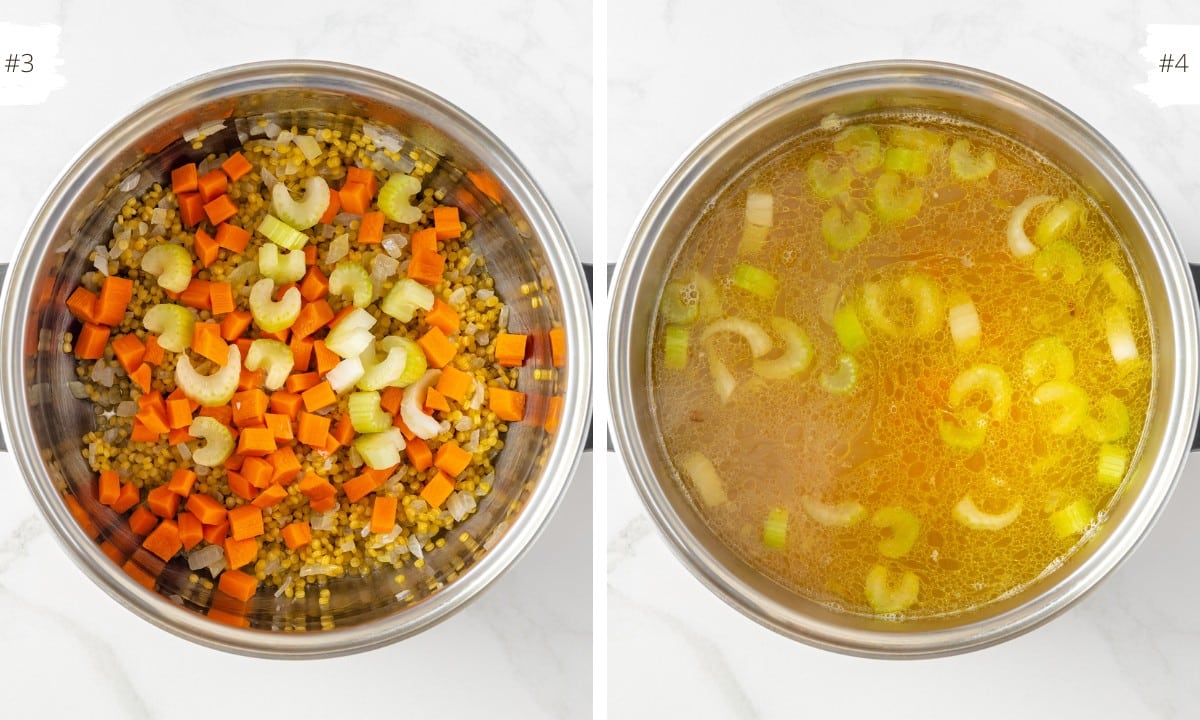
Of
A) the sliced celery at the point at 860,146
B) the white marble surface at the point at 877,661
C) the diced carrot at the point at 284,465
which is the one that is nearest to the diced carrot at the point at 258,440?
the diced carrot at the point at 284,465

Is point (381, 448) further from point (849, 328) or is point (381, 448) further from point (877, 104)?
point (877, 104)

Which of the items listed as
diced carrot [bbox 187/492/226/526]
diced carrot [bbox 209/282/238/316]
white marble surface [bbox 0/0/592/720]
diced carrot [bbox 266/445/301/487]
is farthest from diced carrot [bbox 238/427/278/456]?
white marble surface [bbox 0/0/592/720]

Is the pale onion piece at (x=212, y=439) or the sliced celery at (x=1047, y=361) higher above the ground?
the sliced celery at (x=1047, y=361)

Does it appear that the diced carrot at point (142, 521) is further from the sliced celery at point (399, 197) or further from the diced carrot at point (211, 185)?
the sliced celery at point (399, 197)

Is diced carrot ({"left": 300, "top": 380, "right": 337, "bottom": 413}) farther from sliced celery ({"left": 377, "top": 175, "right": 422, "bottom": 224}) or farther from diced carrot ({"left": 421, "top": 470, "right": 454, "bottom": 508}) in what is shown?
sliced celery ({"left": 377, "top": 175, "right": 422, "bottom": 224})

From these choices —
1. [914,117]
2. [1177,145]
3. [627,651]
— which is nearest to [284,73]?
[914,117]

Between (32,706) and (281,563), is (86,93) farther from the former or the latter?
(32,706)
